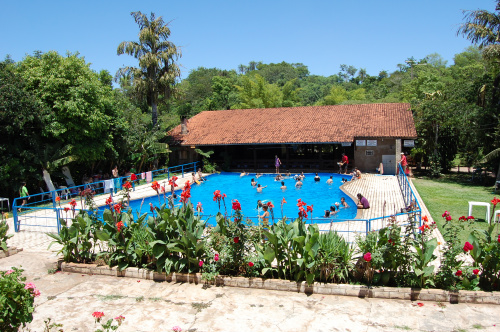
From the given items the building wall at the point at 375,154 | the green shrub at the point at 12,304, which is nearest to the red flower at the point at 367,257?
the green shrub at the point at 12,304

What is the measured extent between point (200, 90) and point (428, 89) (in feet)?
121

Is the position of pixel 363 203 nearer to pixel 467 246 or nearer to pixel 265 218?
pixel 265 218

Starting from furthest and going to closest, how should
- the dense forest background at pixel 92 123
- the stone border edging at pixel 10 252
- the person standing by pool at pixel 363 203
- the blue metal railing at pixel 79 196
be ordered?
the dense forest background at pixel 92 123 → the person standing by pool at pixel 363 203 → the blue metal railing at pixel 79 196 → the stone border edging at pixel 10 252

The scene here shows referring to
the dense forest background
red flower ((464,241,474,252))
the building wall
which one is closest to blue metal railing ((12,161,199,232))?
the dense forest background

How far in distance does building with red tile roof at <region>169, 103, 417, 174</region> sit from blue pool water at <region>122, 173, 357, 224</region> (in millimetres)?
2273

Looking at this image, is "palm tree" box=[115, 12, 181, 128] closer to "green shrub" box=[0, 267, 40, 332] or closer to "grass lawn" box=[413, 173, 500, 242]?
"grass lawn" box=[413, 173, 500, 242]

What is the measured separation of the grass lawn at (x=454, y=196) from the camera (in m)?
12.3

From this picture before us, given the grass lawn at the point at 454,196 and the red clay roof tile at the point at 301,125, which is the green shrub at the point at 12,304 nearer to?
the grass lawn at the point at 454,196

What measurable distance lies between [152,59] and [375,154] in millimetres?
16690

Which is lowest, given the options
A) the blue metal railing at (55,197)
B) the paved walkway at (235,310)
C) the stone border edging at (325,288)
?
the paved walkway at (235,310)

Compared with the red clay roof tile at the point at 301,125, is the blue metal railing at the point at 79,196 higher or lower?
lower

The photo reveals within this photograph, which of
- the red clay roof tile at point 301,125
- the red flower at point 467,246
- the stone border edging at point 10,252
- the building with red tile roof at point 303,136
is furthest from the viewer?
the red clay roof tile at point 301,125

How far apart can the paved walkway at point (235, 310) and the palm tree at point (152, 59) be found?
2098cm

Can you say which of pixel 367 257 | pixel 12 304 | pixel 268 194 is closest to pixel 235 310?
pixel 367 257
